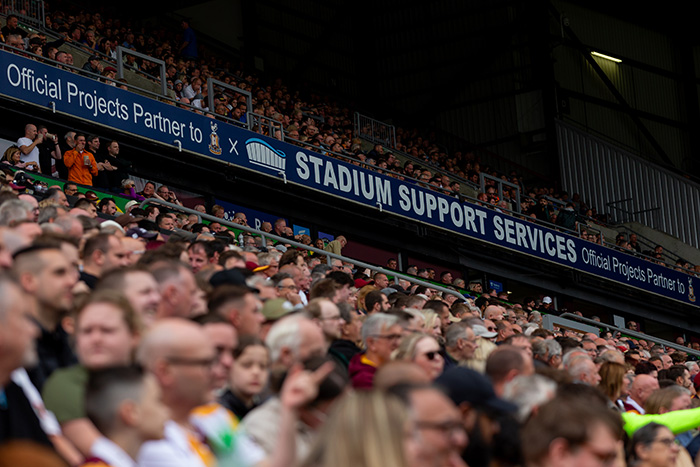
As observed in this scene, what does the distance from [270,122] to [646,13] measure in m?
17.7

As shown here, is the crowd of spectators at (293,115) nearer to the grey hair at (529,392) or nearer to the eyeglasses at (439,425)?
the grey hair at (529,392)

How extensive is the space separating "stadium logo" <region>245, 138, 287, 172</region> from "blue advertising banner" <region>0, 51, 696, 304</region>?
2 cm

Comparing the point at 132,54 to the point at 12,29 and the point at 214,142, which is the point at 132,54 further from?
the point at 214,142

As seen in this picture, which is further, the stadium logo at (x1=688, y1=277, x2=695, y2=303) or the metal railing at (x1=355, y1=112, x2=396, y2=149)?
the stadium logo at (x1=688, y1=277, x2=695, y2=303)

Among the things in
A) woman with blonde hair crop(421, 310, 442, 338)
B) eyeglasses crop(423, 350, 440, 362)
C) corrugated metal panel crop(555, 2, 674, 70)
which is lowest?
eyeglasses crop(423, 350, 440, 362)

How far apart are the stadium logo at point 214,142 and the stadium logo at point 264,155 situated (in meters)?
0.64

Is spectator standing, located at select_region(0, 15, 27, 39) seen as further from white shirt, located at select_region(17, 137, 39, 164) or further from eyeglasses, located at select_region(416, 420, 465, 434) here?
eyeglasses, located at select_region(416, 420, 465, 434)

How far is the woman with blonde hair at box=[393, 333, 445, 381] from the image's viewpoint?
5.99m

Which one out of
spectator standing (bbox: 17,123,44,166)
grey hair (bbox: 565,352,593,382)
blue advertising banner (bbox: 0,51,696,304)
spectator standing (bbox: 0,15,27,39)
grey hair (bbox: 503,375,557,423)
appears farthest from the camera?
spectator standing (bbox: 0,15,27,39)

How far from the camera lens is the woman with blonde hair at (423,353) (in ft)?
19.6

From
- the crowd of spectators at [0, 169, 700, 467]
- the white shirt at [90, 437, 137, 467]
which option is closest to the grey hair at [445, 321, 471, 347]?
the crowd of spectators at [0, 169, 700, 467]

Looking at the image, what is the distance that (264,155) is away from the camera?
18359 millimetres

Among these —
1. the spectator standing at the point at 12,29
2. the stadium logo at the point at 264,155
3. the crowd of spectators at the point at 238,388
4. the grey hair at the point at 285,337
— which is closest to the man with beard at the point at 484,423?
the crowd of spectators at the point at 238,388

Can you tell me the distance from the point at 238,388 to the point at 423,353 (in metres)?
1.38
